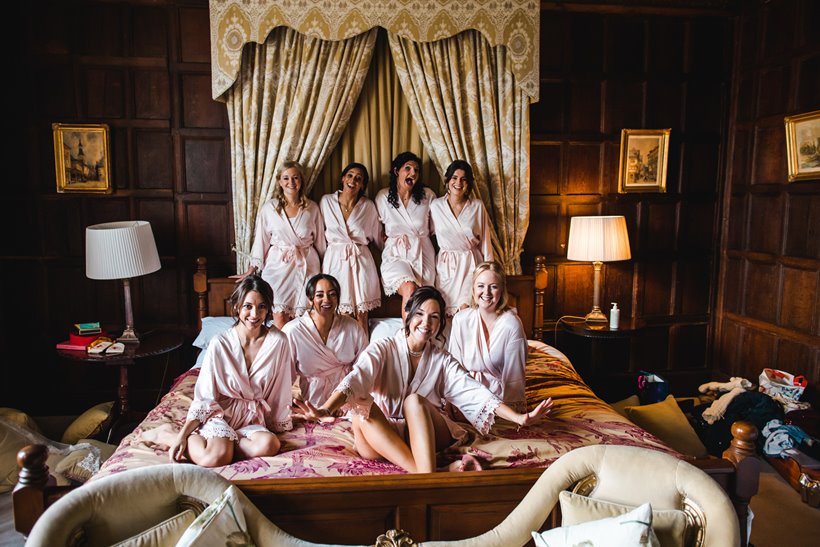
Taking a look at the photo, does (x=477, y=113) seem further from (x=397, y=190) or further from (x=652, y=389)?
(x=652, y=389)

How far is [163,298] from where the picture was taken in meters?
4.29

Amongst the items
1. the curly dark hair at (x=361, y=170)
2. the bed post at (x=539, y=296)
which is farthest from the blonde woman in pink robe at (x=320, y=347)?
the bed post at (x=539, y=296)

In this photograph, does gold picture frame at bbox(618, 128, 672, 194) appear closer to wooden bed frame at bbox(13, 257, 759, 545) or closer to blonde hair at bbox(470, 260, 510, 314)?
blonde hair at bbox(470, 260, 510, 314)

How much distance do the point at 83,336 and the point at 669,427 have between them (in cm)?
344

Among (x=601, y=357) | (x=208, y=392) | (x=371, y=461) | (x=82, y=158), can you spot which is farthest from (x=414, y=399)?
(x=82, y=158)

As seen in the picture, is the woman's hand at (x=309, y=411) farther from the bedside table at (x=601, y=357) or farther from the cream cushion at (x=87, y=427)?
the bedside table at (x=601, y=357)

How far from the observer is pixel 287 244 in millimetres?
3857

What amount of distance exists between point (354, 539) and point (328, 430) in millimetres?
797

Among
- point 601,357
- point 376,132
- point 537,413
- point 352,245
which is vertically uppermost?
point 376,132

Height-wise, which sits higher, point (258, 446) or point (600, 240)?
point (600, 240)

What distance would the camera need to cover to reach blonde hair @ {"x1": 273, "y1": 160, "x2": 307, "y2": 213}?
3812 millimetres

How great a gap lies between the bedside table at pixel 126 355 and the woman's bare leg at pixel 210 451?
142 centimetres

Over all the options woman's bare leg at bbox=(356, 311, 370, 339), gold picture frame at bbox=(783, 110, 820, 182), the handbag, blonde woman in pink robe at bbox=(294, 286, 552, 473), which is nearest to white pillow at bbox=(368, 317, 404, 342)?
woman's bare leg at bbox=(356, 311, 370, 339)

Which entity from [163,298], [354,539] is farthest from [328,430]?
[163,298]
